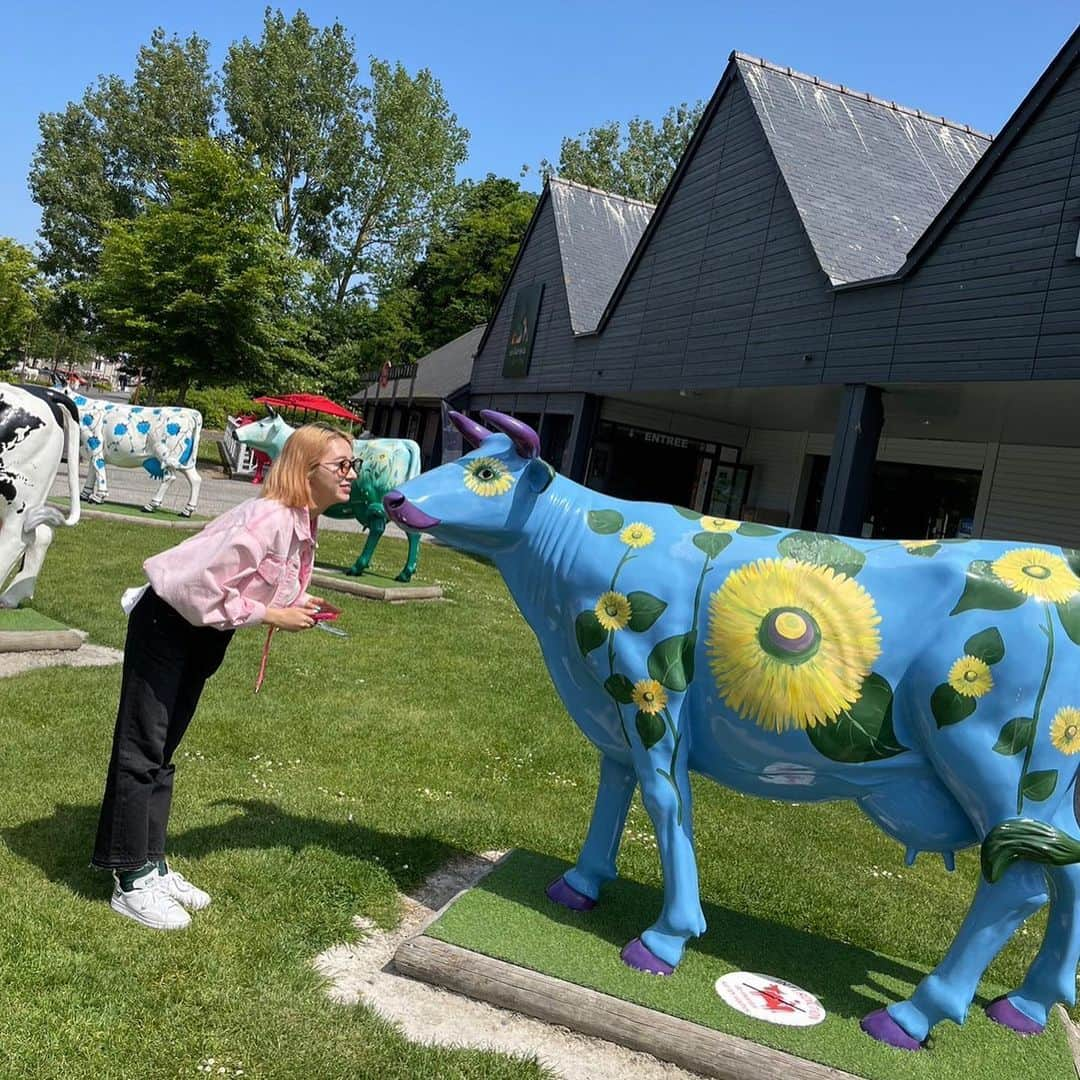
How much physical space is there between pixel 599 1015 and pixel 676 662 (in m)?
1.17

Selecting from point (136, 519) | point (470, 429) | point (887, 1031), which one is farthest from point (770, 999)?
point (136, 519)

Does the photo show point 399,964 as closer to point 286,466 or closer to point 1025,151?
point 286,466

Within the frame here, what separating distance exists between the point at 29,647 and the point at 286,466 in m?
4.25

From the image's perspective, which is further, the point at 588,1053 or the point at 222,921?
the point at 222,921

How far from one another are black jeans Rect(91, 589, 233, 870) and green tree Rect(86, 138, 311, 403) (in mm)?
22435

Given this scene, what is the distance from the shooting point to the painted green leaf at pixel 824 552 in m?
3.26

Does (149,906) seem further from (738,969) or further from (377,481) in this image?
(377,481)

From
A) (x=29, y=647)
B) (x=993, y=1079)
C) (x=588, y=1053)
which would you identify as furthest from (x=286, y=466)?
(x=29, y=647)

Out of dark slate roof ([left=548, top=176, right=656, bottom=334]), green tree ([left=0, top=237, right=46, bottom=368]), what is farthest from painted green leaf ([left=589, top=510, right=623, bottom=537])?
green tree ([left=0, top=237, right=46, bottom=368])

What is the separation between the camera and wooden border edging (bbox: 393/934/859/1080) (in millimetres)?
2979

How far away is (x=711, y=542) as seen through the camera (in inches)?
135

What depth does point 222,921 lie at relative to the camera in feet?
11.6

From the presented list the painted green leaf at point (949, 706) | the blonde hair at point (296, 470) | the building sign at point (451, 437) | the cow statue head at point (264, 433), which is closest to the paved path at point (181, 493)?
the cow statue head at point (264, 433)

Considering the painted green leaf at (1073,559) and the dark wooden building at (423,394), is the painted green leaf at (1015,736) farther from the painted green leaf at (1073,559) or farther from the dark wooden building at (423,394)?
the dark wooden building at (423,394)
